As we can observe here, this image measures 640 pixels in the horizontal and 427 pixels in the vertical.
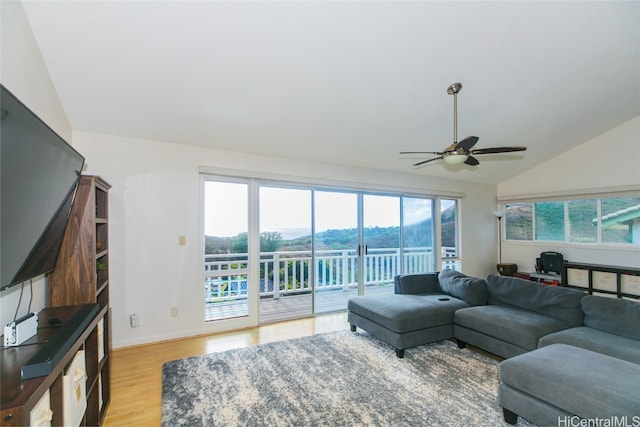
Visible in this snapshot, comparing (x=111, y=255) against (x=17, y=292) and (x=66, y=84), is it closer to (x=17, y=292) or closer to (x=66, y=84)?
(x=17, y=292)

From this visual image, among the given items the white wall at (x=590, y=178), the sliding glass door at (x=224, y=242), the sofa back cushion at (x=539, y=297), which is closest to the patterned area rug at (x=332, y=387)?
the sofa back cushion at (x=539, y=297)

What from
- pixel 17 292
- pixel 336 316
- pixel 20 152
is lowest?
pixel 336 316

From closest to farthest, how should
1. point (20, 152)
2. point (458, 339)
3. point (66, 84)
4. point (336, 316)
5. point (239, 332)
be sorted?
point (20, 152) → point (66, 84) → point (458, 339) → point (239, 332) → point (336, 316)

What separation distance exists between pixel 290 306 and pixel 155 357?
2.10 m

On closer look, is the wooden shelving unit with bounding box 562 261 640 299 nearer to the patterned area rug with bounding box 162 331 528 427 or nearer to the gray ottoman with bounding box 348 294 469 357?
the gray ottoman with bounding box 348 294 469 357

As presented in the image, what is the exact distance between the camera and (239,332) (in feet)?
12.0

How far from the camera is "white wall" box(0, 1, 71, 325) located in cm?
169

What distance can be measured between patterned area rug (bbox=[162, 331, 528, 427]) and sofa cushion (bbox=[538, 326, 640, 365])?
59 cm

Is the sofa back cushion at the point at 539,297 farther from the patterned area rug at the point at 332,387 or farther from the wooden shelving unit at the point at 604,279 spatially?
the wooden shelving unit at the point at 604,279

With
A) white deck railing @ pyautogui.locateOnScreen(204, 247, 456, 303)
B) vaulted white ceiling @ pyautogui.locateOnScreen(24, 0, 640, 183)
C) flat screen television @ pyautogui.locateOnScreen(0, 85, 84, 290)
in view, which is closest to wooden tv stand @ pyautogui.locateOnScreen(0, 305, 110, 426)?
flat screen television @ pyautogui.locateOnScreen(0, 85, 84, 290)

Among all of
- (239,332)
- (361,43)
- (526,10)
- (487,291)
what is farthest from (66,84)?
(487,291)

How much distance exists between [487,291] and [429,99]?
2.29 m

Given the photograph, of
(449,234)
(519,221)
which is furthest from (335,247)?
(519,221)

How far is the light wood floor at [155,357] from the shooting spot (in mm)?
2096
